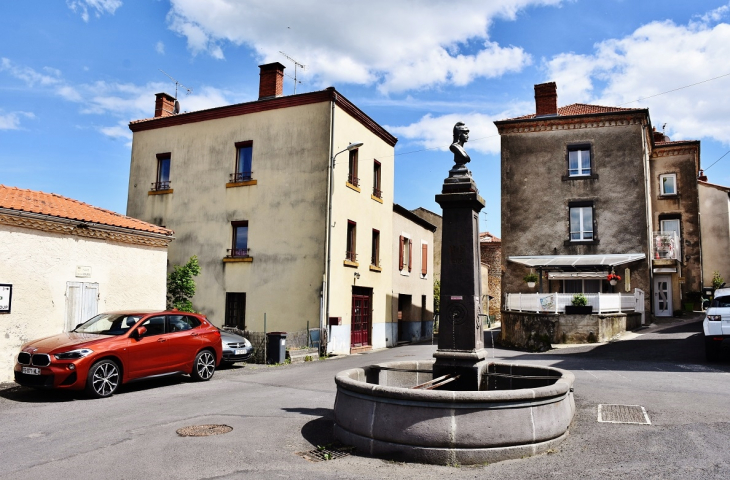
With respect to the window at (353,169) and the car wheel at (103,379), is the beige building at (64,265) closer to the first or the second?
the car wheel at (103,379)

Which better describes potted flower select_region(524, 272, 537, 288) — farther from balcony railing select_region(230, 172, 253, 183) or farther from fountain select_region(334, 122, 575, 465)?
fountain select_region(334, 122, 575, 465)

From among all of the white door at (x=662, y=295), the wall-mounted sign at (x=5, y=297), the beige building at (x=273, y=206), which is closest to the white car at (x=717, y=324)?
the beige building at (x=273, y=206)

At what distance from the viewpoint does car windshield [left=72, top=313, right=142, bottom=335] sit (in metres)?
10.7

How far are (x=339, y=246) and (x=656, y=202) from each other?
67.0 ft

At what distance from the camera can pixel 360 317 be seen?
22.4 metres

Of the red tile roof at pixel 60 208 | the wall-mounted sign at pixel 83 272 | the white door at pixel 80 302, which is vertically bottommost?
the white door at pixel 80 302

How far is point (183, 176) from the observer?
72.9 ft

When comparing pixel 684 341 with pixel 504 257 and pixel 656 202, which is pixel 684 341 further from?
pixel 656 202

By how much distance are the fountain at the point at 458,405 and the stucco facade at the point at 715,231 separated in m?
30.1

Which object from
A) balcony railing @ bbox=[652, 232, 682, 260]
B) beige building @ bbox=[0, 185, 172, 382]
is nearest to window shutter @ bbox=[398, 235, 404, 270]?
balcony railing @ bbox=[652, 232, 682, 260]

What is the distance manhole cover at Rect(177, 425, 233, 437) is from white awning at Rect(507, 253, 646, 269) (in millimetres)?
19957

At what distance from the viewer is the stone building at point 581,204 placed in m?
25.2

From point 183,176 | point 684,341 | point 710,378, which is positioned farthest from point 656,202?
point 183,176

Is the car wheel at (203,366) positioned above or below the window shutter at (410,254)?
below
